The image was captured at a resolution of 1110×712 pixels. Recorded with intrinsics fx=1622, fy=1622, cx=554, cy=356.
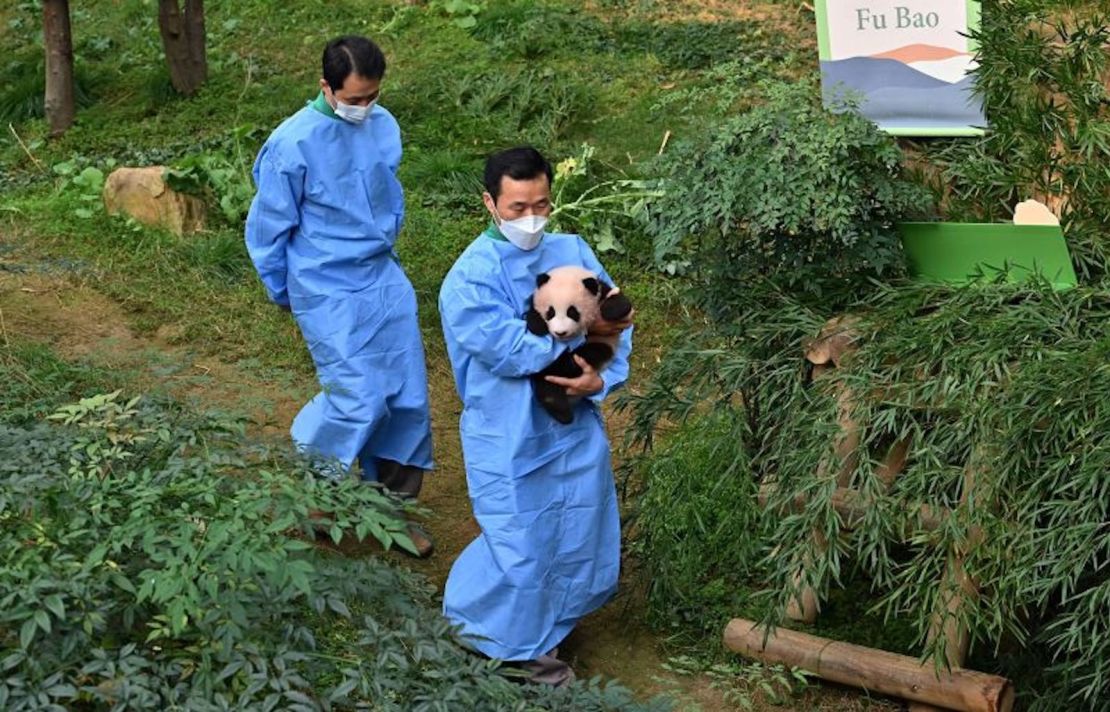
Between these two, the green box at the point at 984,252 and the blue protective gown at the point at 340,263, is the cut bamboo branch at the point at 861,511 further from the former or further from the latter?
the blue protective gown at the point at 340,263

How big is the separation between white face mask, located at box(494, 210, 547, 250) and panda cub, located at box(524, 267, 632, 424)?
11 cm

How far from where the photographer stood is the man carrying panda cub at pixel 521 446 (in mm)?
4527

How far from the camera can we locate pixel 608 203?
8.34m

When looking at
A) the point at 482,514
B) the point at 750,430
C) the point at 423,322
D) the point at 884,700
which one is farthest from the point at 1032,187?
the point at 423,322

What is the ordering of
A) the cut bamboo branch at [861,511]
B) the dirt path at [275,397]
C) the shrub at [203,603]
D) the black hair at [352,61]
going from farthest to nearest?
the black hair at [352,61], the dirt path at [275,397], the cut bamboo branch at [861,511], the shrub at [203,603]

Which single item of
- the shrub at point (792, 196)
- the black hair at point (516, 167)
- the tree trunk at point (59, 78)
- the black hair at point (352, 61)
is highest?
the black hair at point (352, 61)

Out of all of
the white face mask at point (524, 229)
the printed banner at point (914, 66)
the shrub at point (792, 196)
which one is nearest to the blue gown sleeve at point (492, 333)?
the white face mask at point (524, 229)

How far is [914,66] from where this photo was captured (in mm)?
5035

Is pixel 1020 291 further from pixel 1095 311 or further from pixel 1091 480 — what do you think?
pixel 1091 480

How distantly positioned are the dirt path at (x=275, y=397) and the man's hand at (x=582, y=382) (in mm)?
855

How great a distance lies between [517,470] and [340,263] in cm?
128

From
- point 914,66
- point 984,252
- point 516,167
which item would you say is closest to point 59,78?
point 516,167

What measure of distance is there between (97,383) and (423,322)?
173 cm

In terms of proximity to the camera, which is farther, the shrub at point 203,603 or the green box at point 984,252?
the green box at point 984,252
